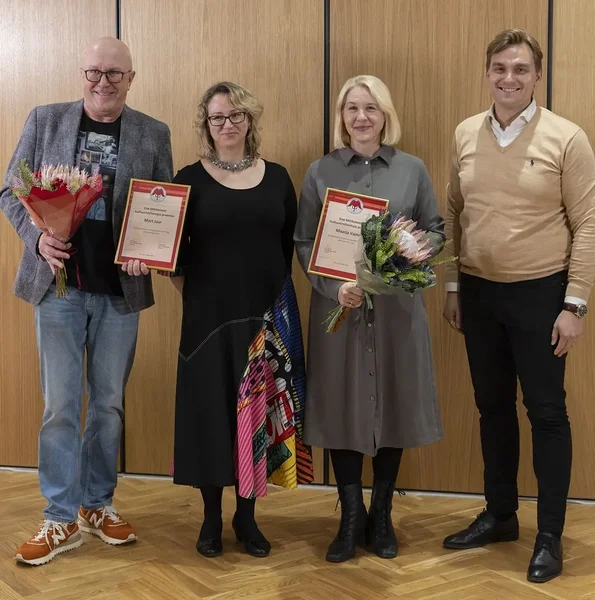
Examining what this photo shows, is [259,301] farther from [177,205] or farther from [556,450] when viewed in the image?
[556,450]

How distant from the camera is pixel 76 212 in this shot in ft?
9.37

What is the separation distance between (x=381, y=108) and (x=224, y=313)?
91 centimetres

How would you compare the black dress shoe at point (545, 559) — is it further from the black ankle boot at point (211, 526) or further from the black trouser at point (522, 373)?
the black ankle boot at point (211, 526)

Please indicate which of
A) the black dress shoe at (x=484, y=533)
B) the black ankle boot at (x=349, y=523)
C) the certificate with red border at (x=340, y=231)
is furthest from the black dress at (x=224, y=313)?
the black dress shoe at (x=484, y=533)

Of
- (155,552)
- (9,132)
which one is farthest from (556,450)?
(9,132)

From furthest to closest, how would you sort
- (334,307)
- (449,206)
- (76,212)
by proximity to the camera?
1. (449,206)
2. (334,307)
3. (76,212)

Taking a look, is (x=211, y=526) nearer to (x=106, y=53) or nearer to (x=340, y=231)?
(x=340, y=231)

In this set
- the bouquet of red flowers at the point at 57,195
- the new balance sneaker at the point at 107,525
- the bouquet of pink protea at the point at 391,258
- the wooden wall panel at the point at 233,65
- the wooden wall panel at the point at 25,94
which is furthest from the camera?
the wooden wall panel at the point at 25,94

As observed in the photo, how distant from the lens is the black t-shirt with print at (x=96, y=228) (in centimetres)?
306

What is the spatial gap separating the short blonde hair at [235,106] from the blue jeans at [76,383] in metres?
0.67

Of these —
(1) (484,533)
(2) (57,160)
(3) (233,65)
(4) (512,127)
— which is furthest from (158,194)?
(1) (484,533)

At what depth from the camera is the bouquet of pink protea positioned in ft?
8.70

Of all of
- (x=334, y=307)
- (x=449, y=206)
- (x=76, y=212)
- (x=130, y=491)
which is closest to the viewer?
(x=76, y=212)

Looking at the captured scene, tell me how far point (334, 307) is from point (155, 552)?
Result: 114cm
